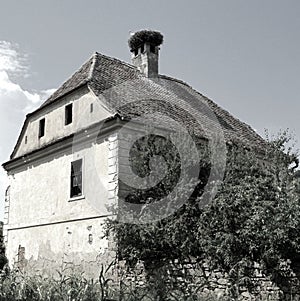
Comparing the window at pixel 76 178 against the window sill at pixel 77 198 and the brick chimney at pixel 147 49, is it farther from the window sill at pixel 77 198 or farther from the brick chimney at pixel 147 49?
the brick chimney at pixel 147 49

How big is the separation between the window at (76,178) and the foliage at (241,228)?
394 centimetres

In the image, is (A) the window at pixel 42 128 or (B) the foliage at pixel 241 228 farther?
(A) the window at pixel 42 128

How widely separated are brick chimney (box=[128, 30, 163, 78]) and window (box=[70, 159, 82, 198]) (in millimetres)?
5297

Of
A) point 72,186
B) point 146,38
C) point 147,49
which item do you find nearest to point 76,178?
point 72,186

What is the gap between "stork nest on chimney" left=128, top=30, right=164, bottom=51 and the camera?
19625mm

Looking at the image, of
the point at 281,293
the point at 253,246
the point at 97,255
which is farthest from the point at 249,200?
the point at 97,255

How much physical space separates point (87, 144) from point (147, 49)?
5.78 metres

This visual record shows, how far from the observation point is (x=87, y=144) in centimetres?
1603

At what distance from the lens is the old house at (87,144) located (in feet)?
49.1

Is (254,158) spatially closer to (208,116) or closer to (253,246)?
(253,246)

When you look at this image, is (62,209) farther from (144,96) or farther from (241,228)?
(241,228)

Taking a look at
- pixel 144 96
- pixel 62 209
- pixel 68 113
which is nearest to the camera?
pixel 62 209

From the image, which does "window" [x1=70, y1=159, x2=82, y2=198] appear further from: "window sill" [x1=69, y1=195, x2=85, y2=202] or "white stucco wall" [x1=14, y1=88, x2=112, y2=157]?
"white stucco wall" [x1=14, y1=88, x2=112, y2=157]

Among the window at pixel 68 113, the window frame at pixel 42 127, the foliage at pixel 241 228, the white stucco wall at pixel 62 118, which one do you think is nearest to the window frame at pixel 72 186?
the white stucco wall at pixel 62 118
